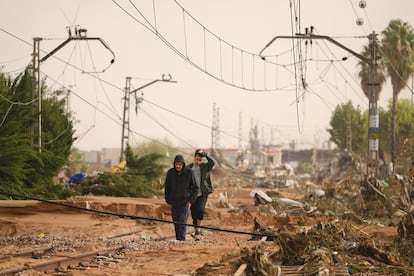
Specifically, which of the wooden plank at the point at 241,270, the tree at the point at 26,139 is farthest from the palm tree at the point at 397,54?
the wooden plank at the point at 241,270

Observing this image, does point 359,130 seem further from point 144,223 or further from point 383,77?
point 144,223

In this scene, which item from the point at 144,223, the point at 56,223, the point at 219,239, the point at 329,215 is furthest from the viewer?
the point at 329,215

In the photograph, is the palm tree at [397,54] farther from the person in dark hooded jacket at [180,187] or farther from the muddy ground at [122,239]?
the person in dark hooded jacket at [180,187]

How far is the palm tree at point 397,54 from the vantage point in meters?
55.6

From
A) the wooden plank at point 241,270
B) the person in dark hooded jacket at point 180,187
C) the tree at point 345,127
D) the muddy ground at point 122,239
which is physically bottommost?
the muddy ground at point 122,239

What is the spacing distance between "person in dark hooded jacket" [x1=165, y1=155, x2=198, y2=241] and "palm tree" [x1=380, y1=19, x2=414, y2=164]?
140 feet

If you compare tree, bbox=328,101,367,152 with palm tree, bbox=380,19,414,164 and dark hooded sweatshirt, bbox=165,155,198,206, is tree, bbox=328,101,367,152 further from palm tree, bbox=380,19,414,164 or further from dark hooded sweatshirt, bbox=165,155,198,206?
dark hooded sweatshirt, bbox=165,155,198,206

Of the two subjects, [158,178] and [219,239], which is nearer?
[219,239]

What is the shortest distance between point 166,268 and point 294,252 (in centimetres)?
200

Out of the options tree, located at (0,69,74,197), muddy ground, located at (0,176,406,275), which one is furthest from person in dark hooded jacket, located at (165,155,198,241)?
tree, located at (0,69,74,197)

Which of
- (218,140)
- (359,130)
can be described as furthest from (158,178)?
(218,140)

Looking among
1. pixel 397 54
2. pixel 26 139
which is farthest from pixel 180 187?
pixel 397 54

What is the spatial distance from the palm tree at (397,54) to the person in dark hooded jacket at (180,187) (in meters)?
42.8

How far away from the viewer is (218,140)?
109250mm
